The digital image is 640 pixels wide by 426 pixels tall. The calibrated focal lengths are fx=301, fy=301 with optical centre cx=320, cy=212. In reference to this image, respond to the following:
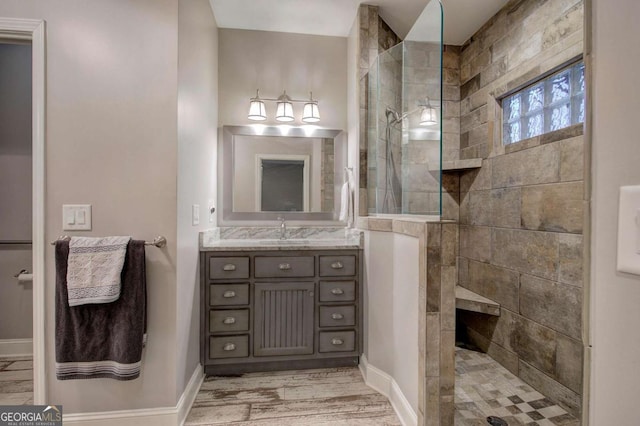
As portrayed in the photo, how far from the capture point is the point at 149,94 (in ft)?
5.55

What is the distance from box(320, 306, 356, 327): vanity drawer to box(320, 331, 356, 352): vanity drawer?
7 cm

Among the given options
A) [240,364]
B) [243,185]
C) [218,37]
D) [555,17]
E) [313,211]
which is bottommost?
[240,364]

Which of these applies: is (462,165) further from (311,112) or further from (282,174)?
(282,174)

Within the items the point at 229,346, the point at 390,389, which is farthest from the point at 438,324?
the point at 229,346

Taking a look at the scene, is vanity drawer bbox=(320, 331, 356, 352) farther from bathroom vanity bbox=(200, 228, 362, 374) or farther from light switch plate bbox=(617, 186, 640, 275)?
light switch plate bbox=(617, 186, 640, 275)

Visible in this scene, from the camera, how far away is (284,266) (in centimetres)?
229

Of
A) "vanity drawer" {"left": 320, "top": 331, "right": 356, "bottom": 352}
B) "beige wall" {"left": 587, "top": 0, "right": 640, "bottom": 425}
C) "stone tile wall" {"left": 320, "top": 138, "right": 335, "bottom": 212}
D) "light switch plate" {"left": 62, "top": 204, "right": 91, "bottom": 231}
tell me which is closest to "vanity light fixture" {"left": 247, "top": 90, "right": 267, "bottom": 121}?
"stone tile wall" {"left": 320, "top": 138, "right": 335, "bottom": 212}

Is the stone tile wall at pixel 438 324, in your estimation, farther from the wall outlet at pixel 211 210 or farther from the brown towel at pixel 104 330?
the wall outlet at pixel 211 210

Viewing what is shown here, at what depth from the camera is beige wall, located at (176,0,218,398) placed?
1.78 metres

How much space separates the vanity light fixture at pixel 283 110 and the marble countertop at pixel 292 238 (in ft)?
3.31

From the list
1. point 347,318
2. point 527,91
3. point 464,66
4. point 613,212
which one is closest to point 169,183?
point 347,318

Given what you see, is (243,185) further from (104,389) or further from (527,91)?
(527,91)

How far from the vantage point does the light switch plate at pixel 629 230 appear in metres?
0.39

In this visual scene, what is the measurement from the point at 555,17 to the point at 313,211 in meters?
2.22
